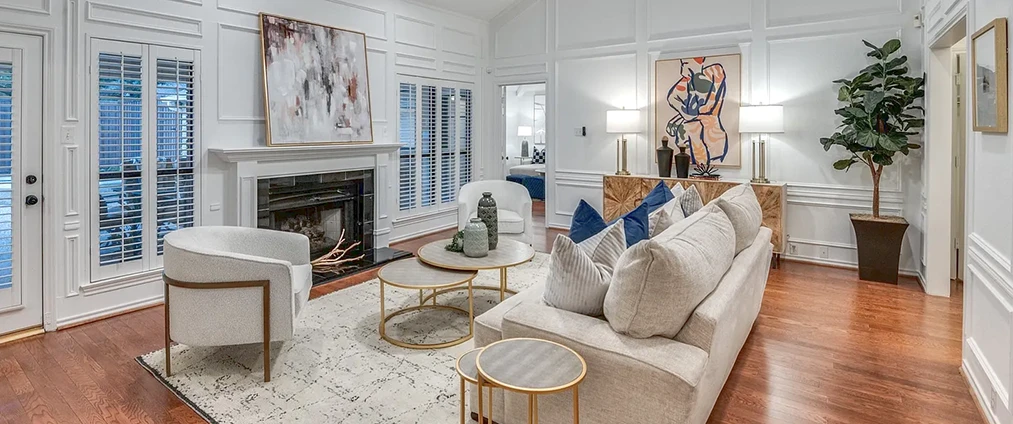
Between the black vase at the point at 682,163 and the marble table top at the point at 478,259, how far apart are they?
2660mm

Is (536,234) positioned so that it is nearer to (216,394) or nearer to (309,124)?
(309,124)

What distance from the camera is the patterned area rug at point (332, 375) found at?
2441 mm

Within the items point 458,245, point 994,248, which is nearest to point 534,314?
point 458,245

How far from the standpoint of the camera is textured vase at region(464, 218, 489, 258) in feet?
11.4

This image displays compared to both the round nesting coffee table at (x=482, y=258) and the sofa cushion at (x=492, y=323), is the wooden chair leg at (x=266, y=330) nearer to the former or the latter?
the round nesting coffee table at (x=482, y=258)

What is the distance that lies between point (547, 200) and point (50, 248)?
5.07 meters

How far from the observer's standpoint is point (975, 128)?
2.60 metres

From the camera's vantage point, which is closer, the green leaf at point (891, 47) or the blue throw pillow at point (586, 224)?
the blue throw pillow at point (586, 224)

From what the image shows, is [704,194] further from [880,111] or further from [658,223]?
[658,223]

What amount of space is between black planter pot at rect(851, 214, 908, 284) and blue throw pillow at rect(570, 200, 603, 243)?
3110 millimetres

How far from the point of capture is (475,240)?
137 inches

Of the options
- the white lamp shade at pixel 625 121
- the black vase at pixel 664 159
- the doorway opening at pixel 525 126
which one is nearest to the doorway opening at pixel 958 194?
the black vase at pixel 664 159

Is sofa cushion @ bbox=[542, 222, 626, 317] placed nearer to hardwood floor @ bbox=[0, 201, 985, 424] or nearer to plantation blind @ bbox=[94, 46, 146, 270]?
hardwood floor @ bbox=[0, 201, 985, 424]

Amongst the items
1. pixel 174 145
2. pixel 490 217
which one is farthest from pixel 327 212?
pixel 490 217
